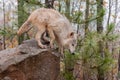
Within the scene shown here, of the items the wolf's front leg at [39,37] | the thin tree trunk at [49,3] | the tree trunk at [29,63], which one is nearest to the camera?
the tree trunk at [29,63]

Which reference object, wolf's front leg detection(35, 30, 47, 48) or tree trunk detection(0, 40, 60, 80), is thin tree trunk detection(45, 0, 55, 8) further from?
wolf's front leg detection(35, 30, 47, 48)

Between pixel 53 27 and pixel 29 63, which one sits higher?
pixel 53 27

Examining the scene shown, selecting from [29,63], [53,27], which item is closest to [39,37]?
[53,27]

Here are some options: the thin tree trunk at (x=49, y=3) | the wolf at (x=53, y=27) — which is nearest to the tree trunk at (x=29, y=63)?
the wolf at (x=53, y=27)

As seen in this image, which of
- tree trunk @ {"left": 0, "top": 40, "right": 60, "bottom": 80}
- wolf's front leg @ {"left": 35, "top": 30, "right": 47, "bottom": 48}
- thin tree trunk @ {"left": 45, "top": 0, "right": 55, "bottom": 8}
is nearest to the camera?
tree trunk @ {"left": 0, "top": 40, "right": 60, "bottom": 80}

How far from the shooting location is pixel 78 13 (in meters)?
6.72

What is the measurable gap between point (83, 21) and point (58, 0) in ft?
2.79

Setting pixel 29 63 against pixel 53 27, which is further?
pixel 53 27

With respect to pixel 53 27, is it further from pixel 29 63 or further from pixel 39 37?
pixel 29 63

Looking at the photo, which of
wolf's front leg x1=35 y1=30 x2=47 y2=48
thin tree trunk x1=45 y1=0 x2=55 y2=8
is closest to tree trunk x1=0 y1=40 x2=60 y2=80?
wolf's front leg x1=35 y1=30 x2=47 y2=48

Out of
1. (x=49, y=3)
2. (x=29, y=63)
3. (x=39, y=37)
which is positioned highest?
(x=49, y=3)

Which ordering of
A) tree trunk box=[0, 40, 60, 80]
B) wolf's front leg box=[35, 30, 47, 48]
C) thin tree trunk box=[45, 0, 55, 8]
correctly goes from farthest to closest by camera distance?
thin tree trunk box=[45, 0, 55, 8]
wolf's front leg box=[35, 30, 47, 48]
tree trunk box=[0, 40, 60, 80]

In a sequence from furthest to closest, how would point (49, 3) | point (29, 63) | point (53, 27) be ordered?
point (49, 3) < point (53, 27) < point (29, 63)

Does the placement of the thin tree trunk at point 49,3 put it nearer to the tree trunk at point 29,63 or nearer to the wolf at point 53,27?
the wolf at point 53,27
